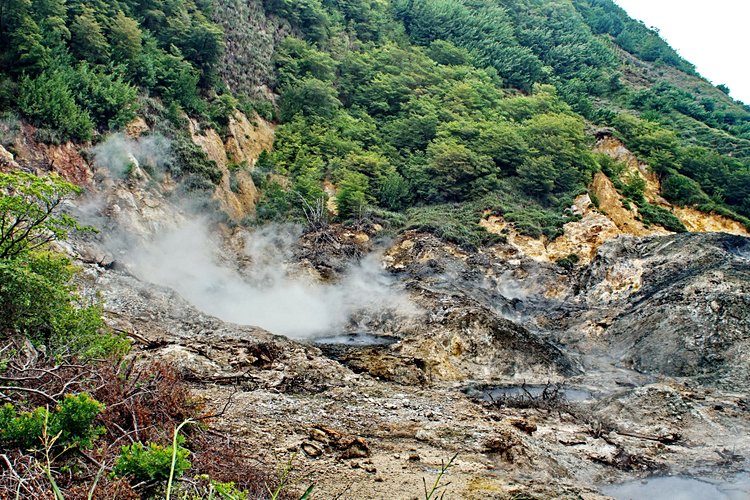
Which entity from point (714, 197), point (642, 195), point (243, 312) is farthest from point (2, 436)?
point (714, 197)

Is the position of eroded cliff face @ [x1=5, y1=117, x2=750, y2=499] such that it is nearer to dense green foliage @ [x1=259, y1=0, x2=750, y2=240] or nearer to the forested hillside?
the forested hillside

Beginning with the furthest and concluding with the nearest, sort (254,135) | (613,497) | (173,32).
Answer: (254,135), (173,32), (613,497)

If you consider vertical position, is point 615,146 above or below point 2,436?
above

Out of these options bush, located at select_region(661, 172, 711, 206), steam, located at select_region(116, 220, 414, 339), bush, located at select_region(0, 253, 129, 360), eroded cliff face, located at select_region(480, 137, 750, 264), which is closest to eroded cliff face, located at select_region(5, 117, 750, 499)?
eroded cliff face, located at select_region(480, 137, 750, 264)

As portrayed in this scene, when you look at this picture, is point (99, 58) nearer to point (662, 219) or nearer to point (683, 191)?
point (662, 219)

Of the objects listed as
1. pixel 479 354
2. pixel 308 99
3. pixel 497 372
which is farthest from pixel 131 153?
pixel 497 372

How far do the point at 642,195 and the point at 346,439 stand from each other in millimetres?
25903

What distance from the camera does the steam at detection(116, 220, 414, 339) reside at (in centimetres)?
1872

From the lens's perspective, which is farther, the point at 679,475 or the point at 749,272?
the point at 749,272

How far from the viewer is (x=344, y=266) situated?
22.9 meters

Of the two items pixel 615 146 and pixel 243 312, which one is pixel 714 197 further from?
pixel 243 312

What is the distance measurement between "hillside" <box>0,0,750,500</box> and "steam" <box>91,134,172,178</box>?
106mm

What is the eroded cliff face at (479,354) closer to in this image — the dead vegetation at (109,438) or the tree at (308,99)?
the dead vegetation at (109,438)

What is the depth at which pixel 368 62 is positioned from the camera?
38469mm
